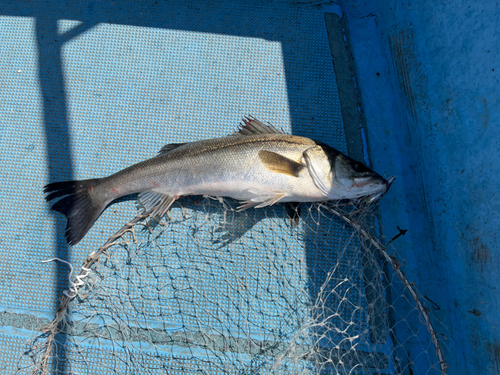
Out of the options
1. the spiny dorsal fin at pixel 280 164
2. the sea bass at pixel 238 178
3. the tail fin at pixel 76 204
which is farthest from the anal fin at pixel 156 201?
the spiny dorsal fin at pixel 280 164

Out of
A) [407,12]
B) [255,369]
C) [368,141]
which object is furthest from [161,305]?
[407,12]

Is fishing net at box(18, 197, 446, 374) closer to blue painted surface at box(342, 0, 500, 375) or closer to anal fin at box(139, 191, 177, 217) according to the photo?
anal fin at box(139, 191, 177, 217)

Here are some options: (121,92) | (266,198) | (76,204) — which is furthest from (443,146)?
(76,204)

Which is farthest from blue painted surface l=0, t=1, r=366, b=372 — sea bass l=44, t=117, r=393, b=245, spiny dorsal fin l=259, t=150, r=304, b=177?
spiny dorsal fin l=259, t=150, r=304, b=177

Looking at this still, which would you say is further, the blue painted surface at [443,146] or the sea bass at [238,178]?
the sea bass at [238,178]

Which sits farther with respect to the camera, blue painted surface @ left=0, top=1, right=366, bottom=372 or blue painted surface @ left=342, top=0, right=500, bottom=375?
blue painted surface @ left=0, top=1, right=366, bottom=372

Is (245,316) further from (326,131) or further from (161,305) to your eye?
(326,131)

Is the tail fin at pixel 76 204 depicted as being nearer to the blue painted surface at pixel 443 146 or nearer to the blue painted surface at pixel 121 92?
the blue painted surface at pixel 121 92
